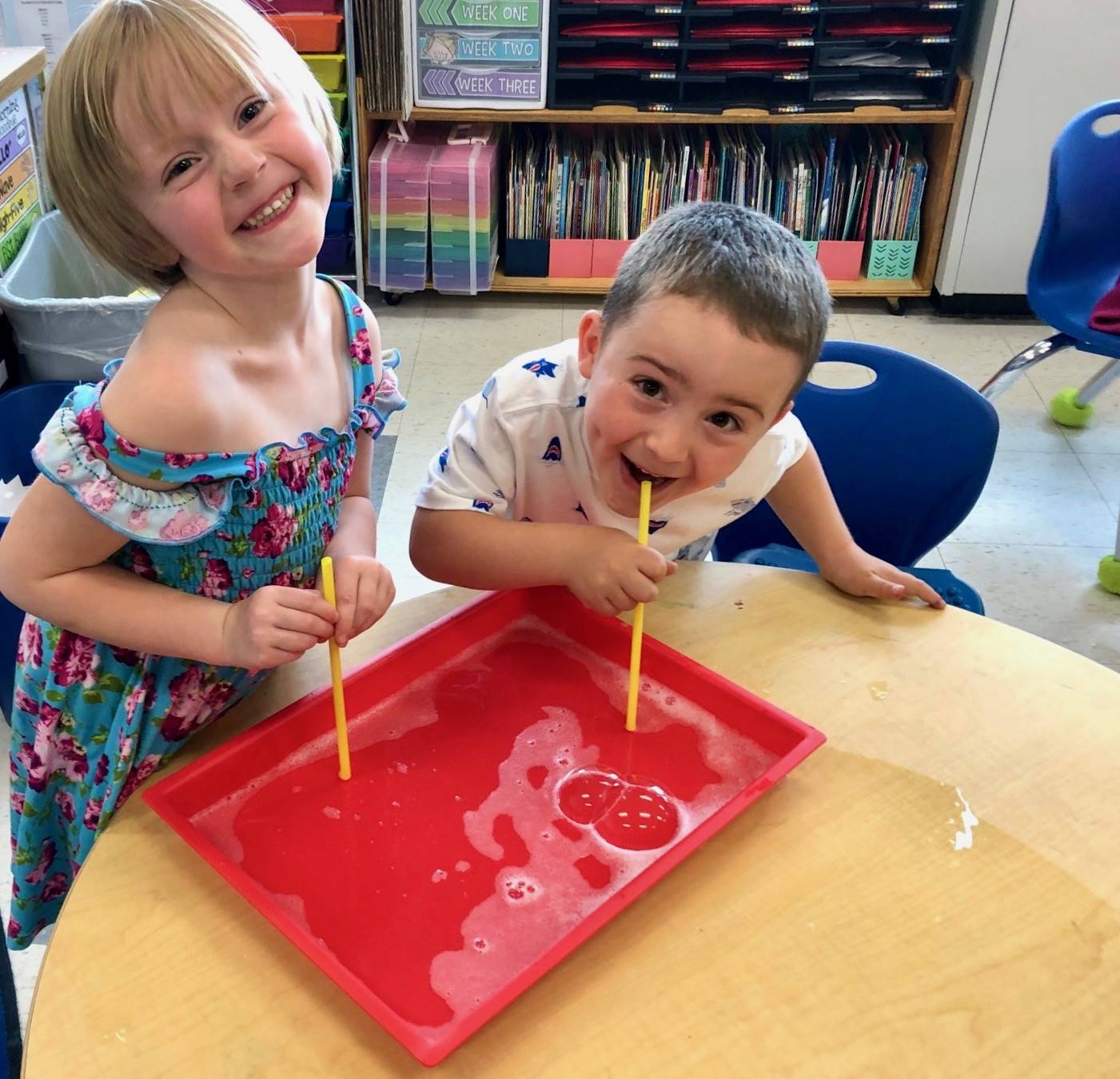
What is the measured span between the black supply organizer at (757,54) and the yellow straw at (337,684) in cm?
226

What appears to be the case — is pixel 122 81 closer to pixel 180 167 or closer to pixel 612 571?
pixel 180 167

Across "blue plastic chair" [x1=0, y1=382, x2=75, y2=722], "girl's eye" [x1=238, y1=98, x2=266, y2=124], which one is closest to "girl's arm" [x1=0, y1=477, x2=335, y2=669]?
"girl's eye" [x1=238, y1=98, x2=266, y2=124]

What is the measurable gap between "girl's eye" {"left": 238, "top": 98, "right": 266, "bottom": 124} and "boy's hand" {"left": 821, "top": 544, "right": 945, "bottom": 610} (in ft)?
2.00

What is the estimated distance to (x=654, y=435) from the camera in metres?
0.82

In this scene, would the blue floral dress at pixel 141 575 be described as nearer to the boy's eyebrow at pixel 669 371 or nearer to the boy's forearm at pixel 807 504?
the boy's eyebrow at pixel 669 371

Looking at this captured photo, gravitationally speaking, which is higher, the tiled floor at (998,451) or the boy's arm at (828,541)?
the boy's arm at (828,541)

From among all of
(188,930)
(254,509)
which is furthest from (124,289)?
(188,930)

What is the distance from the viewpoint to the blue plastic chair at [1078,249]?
1907 mm

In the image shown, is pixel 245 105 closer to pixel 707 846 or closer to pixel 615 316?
pixel 615 316

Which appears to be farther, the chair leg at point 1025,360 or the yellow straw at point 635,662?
the chair leg at point 1025,360

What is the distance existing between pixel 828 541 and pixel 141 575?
605 millimetres

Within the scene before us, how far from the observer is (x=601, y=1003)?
2.06ft

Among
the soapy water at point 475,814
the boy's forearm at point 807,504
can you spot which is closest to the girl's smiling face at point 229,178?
the soapy water at point 475,814

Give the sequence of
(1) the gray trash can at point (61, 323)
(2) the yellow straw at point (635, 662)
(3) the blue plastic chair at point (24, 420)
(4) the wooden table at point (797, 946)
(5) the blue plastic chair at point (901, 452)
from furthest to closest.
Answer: (1) the gray trash can at point (61, 323)
(3) the blue plastic chair at point (24, 420)
(5) the blue plastic chair at point (901, 452)
(2) the yellow straw at point (635, 662)
(4) the wooden table at point (797, 946)
